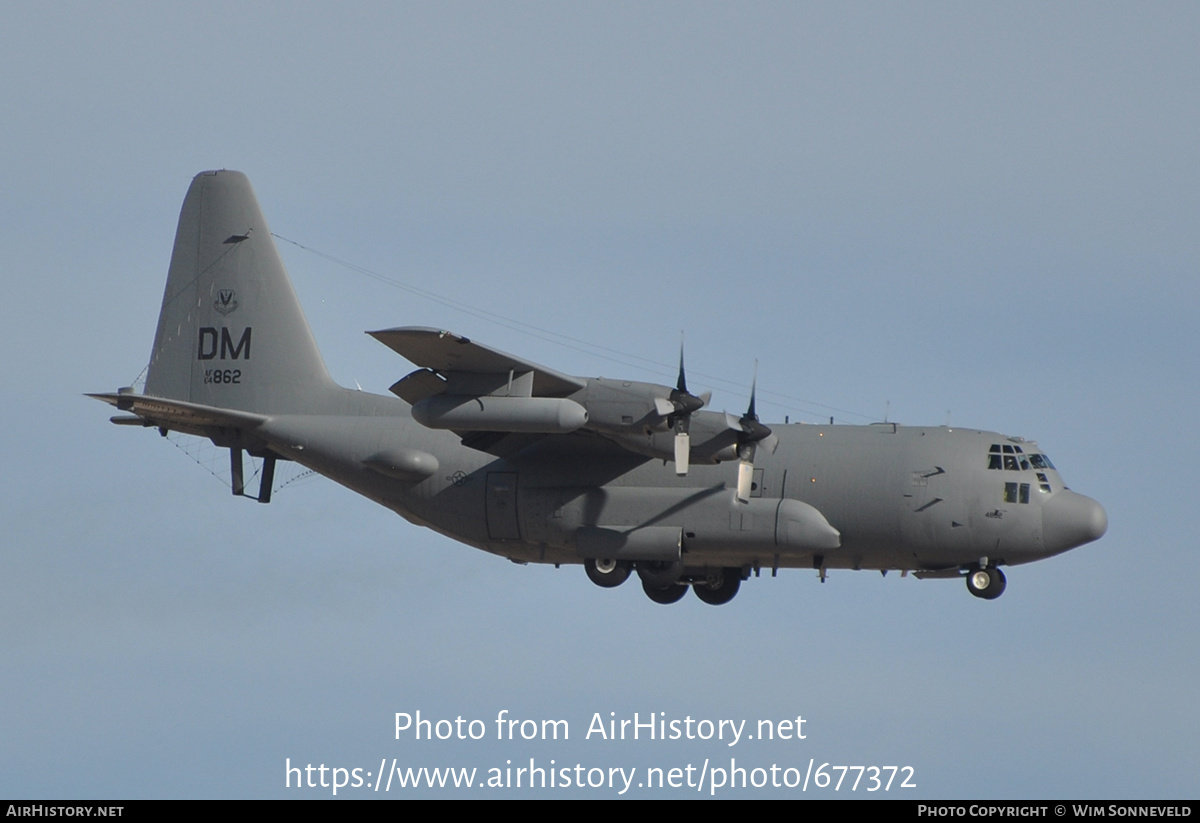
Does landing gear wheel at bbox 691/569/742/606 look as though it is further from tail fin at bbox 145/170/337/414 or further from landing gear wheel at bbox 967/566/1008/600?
tail fin at bbox 145/170/337/414

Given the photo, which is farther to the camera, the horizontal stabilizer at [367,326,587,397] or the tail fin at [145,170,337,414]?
the tail fin at [145,170,337,414]

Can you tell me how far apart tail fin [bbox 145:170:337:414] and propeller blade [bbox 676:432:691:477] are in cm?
729

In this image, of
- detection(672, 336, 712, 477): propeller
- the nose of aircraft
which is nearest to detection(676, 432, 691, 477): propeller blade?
detection(672, 336, 712, 477): propeller

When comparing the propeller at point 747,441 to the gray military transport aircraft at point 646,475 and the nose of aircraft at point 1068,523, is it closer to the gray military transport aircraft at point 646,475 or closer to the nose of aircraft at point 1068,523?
the gray military transport aircraft at point 646,475

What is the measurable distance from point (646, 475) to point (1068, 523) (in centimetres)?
682

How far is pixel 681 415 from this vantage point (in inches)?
1064

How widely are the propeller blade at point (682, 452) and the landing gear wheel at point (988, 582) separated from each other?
5.31 m

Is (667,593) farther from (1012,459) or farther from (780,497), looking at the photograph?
(1012,459)

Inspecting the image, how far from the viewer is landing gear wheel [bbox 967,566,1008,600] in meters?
28.4

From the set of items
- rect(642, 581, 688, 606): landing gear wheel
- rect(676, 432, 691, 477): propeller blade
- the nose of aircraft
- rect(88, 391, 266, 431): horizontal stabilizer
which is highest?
rect(88, 391, 266, 431): horizontal stabilizer

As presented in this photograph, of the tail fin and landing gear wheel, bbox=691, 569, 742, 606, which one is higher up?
the tail fin

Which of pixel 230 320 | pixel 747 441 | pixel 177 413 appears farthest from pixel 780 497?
pixel 230 320

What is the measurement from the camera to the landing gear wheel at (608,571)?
94.7 ft
